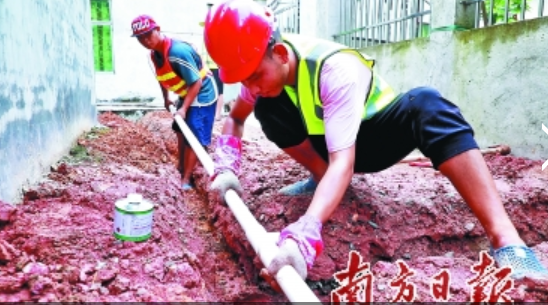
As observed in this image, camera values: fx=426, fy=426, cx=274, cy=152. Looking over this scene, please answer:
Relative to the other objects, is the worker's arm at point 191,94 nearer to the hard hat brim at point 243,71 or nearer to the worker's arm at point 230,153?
the worker's arm at point 230,153

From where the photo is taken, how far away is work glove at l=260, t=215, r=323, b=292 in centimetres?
131

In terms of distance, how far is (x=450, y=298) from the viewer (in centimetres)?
147

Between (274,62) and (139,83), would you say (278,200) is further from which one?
(139,83)

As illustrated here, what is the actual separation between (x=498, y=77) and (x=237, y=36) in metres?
2.81

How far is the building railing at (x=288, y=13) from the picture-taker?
31.3ft

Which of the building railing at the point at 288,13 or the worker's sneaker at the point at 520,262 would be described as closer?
the worker's sneaker at the point at 520,262

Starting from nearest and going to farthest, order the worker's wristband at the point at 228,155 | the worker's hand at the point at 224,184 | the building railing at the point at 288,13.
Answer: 1. the worker's hand at the point at 224,184
2. the worker's wristband at the point at 228,155
3. the building railing at the point at 288,13

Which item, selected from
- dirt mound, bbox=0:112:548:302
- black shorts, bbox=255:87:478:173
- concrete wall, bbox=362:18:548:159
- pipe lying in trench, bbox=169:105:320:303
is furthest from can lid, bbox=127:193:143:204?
concrete wall, bbox=362:18:548:159

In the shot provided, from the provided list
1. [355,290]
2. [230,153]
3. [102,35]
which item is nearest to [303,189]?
[230,153]

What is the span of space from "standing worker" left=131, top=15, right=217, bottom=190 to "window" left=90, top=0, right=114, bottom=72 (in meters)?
8.12

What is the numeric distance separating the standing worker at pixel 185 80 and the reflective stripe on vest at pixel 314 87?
1.99m

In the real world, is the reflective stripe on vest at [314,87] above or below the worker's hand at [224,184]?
above

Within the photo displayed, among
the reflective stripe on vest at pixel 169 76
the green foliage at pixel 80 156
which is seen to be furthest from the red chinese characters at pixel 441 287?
the reflective stripe on vest at pixel 169 76

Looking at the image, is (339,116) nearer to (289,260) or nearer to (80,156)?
(289,260)
